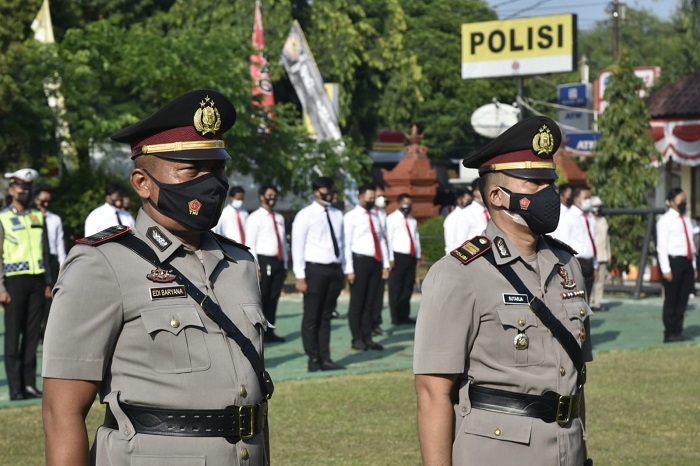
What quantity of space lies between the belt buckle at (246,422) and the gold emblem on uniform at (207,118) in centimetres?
89

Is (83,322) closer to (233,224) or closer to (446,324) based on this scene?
(446,324)

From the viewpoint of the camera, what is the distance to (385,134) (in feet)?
184

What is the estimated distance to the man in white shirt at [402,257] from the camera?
1886cm

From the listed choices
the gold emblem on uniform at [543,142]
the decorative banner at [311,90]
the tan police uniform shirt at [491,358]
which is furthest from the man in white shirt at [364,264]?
the decorative banner at [311,90]

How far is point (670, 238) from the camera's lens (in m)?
16.1

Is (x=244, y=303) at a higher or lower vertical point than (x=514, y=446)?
higher

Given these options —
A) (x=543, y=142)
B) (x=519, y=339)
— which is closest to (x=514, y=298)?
(x=519, y=339)

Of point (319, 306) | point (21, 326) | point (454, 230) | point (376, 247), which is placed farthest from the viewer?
point (454, 230)

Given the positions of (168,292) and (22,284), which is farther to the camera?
(22,284)

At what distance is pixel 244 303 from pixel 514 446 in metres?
1.09

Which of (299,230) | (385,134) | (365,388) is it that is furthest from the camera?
(385,134)

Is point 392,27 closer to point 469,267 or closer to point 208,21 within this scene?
point 208,21

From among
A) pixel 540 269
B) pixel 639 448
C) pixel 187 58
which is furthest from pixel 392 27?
pixel 540 269

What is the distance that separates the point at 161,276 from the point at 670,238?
1313 cm
